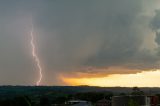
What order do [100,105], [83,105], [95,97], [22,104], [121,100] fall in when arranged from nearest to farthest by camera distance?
[121,100], [83,105], [100,105], [22,104], [95,97]

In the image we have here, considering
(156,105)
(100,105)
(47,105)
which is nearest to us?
(156,105)

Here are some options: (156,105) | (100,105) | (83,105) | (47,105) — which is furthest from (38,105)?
(156,105)

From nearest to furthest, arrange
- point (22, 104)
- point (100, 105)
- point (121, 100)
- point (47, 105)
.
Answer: point (121, 100), point (100, 105), point (22, 104), point (47, 105)

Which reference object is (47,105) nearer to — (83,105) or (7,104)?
(7,104)

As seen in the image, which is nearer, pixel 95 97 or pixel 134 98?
pixel 134 98

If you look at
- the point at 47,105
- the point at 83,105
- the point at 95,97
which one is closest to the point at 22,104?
the point at 47,105

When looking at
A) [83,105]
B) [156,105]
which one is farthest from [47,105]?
[156,105]

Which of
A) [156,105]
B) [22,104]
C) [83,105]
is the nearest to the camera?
[156,105]

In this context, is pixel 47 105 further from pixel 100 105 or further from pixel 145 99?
pixel 145 99

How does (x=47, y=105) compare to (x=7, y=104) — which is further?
(x=47, y=105)
